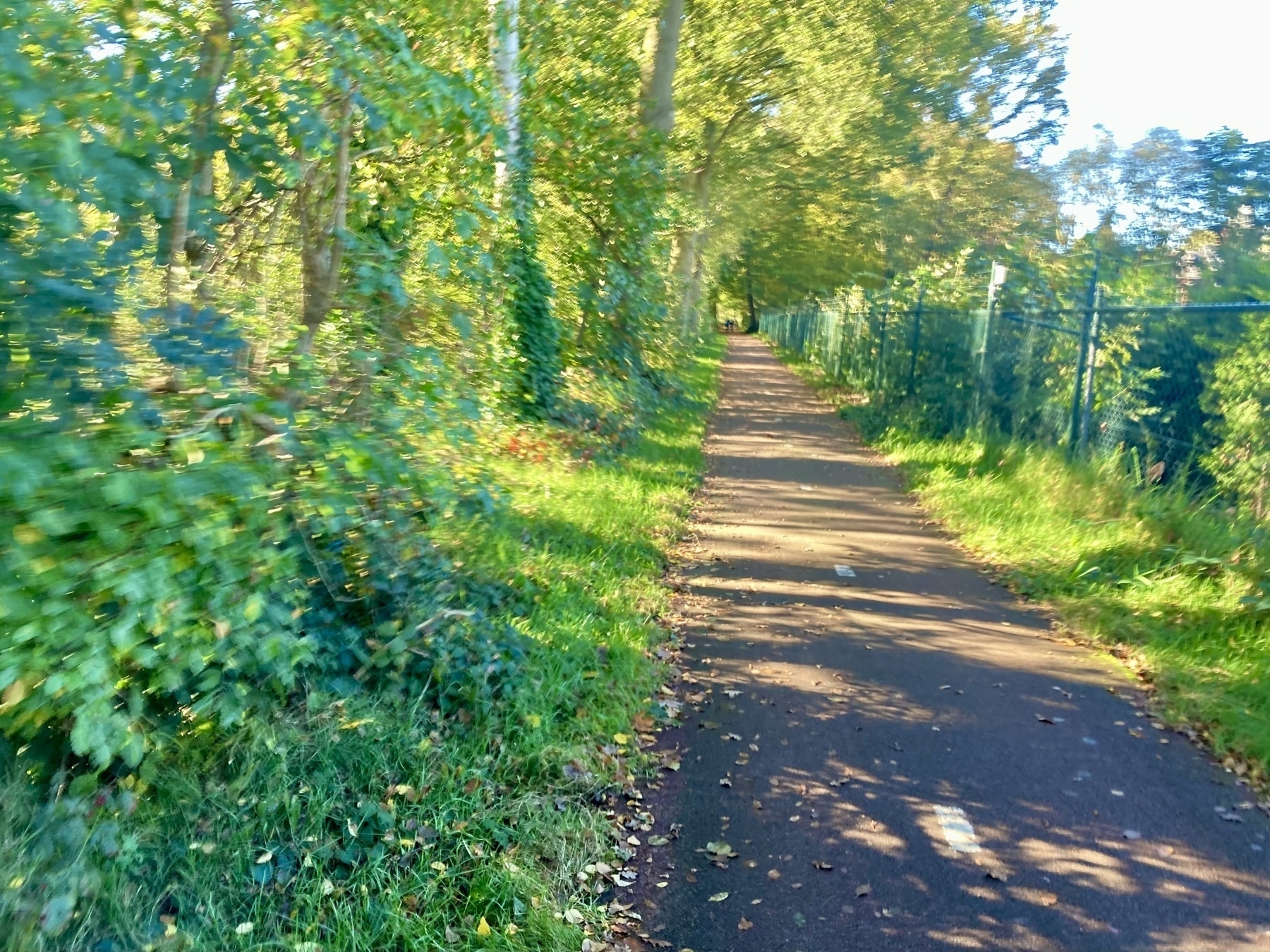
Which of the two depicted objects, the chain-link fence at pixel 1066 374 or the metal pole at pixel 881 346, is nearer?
the chain-link fence at pixel 1066 374

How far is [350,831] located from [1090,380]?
314 inches

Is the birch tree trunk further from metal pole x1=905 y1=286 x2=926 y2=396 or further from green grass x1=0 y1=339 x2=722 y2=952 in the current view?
metal pole x1=905 y1=286 x2=926 y2=396

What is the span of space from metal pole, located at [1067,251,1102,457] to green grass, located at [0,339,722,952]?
242 inches

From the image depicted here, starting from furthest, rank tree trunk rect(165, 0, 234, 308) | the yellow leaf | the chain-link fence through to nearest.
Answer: the chain-link fence, tree trunk rect(165, 0, 234, 308), the yellow leaf

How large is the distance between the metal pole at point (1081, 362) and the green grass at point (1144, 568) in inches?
8.2

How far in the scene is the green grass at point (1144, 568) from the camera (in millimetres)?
5336

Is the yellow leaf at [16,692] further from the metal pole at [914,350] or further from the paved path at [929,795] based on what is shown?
the metal pole at [914,350]

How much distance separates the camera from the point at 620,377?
1252 centimetres

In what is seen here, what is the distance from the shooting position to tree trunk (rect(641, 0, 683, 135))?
546 inches

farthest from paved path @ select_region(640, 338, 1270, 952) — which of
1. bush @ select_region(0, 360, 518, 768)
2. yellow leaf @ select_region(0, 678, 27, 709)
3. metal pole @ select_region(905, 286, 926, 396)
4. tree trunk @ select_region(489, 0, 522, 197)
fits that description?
metal pole @ select_region(905, 286, 926, 396)

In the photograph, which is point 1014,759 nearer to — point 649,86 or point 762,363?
point 649,86

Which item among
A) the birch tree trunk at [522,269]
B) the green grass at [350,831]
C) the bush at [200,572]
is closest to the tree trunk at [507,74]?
the birch tree trunk at [522,269]

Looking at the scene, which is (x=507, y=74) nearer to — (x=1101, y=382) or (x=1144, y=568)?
(x=1144, y=568)

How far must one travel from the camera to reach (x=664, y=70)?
14.4 m
